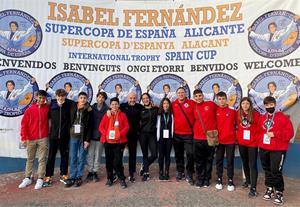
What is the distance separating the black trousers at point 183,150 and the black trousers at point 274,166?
122 centimetres

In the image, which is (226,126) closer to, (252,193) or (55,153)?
(252,193)

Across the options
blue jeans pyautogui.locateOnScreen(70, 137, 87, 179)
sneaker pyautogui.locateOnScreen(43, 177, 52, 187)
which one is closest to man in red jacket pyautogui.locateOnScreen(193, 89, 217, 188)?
blue jeans pyautogui.locateOnScreen(70, 137, 87, 179)

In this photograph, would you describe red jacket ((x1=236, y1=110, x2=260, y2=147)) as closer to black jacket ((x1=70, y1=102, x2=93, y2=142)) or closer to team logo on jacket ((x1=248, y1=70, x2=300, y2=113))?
team logo on jacket ((x1=248, y1=70, x2=300, y2=113))

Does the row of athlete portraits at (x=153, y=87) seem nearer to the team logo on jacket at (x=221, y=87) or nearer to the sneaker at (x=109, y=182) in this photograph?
the team logo on jacket at (x=221, y=87)

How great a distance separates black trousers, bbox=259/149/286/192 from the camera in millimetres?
4312

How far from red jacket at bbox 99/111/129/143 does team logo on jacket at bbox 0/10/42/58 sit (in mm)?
2151

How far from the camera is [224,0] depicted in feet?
18.8

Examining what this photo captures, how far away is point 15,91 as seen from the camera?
5.61 metres

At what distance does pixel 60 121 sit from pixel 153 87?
6.53 feet

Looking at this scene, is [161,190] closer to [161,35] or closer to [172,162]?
[172,162]

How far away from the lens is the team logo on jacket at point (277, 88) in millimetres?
5266

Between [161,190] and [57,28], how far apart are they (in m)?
3.80

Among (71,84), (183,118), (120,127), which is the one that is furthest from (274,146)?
(71,84)

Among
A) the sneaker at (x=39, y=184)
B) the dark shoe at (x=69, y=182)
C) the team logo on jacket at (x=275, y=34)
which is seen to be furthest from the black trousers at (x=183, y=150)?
the sneaker at (x=39, y=184)
